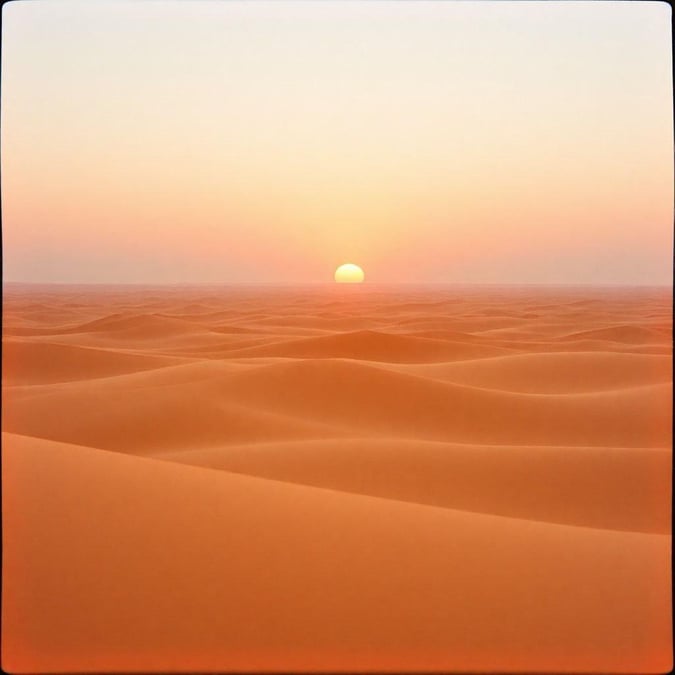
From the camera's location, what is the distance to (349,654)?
72.4 inches

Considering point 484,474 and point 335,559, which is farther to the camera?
point 484,474

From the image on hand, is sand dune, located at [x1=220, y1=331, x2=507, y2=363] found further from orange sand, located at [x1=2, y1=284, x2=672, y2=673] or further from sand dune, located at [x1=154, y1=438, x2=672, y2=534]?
sand dune, located at [x1=154, y1=438, x2=672, y2=534]

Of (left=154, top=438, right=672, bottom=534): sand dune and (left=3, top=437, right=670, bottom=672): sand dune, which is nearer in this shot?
(left=3, top=437, right=670, bottom=672): sand dune

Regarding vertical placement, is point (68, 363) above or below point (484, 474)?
above

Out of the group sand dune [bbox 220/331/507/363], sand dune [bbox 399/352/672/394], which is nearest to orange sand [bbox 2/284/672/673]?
sand dune [bbox 399/352/672/394]

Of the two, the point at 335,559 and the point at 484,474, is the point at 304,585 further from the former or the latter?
the point at 484,474

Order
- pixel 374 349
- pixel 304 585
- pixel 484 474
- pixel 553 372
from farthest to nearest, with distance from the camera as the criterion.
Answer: pixel 374 349, pixel 553 372, pixel 484 474, pixel 304 585

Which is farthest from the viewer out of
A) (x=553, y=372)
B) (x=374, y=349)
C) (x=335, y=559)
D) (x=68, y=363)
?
(x=374, y=349)

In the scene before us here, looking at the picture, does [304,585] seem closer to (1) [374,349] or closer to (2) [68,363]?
(2) [68,363]

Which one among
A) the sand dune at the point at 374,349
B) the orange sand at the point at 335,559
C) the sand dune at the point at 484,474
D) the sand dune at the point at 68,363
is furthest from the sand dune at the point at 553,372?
the sand dune at the point at 484,474

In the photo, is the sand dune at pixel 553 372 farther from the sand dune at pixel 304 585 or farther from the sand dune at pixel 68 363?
the sand dune at pixel 304 585

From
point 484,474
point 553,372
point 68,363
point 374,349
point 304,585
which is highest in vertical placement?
point 374,349

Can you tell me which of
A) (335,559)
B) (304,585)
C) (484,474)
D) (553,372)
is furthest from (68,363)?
(304,585)

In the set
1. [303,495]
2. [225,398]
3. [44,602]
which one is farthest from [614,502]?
[225,398]
